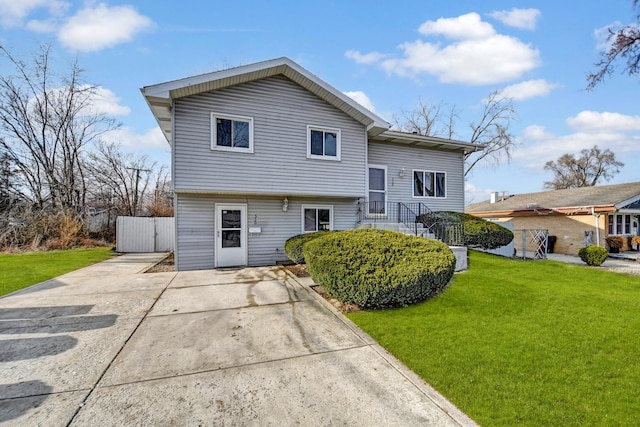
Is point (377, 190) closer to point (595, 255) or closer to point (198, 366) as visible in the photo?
point (595, 255)

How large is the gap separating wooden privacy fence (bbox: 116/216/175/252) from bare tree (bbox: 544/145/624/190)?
42.8 meters

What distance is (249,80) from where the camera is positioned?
29.8 feet

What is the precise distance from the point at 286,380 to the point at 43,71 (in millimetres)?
24925

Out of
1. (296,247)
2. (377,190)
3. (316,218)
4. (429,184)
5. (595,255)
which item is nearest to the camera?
(296,247)

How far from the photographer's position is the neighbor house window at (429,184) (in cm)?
1262

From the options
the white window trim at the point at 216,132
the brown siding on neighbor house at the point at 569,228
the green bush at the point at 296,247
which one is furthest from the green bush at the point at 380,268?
the brown siding on neighbor house at the point at 569,228

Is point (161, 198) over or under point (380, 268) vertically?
over

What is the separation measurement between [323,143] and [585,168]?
39292 millimetres

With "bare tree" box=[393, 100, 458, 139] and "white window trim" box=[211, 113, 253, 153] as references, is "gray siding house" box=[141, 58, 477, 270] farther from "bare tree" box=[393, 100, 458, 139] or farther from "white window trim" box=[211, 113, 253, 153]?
"bare tree" box=[393, 100, 458, 139]

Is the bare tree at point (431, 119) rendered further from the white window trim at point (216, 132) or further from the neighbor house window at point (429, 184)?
the white window trim at point (216, 132)

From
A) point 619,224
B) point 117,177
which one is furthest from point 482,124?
point 117,177

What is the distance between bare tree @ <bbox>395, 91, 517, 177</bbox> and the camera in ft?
75.2

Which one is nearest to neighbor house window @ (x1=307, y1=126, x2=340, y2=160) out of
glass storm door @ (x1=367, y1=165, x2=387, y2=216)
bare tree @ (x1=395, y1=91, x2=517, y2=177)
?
glass storm door @ (x1=367, y1=165, x2=387, y2=216)

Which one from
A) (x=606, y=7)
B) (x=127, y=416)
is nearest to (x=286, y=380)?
Result: (x=127, y=416)
